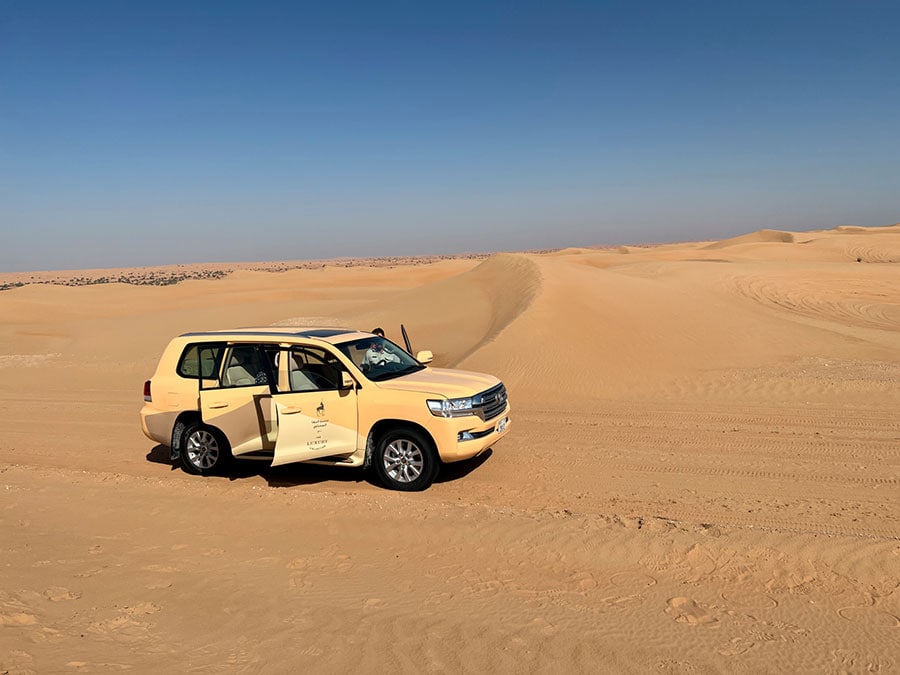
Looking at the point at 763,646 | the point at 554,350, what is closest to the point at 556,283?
the point at 554,350

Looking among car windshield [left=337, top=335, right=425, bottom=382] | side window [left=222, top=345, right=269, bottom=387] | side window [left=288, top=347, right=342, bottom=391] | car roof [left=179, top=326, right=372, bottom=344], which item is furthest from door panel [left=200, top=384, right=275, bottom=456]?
car windshield [left=337, top=335, right=425, bottom=382]

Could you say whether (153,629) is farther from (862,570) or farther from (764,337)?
(764,337)

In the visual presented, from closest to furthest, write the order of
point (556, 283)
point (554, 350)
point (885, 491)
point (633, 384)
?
point (885, 491), point (633, 384), point (554, 350), point (556, 283)

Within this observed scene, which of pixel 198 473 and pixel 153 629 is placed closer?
pixel 153 629

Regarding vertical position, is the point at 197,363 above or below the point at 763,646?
above

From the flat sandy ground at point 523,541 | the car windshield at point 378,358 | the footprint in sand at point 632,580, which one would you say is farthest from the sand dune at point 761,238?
the footprint in sand at point 632,580

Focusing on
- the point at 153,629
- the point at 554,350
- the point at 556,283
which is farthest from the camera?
the point at 556,283

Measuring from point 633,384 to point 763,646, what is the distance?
10.1 m

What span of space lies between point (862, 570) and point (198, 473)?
739 centimetres

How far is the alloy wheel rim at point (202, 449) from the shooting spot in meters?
8.53

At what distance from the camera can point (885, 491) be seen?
7.02 metres

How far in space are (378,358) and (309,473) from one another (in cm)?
173

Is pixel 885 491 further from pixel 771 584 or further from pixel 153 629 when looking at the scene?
pixel 153 629

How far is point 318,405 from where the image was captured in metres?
7.76
